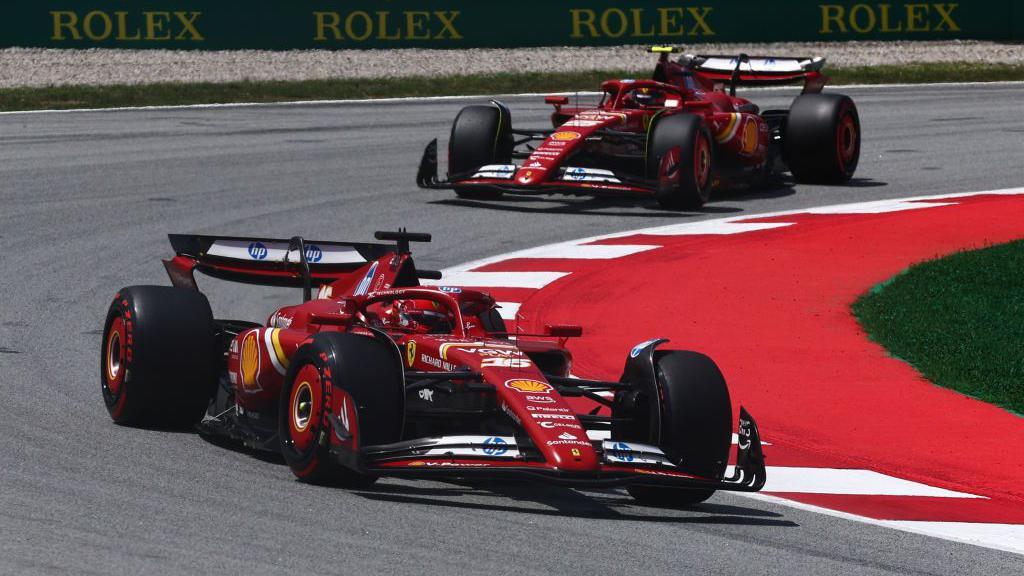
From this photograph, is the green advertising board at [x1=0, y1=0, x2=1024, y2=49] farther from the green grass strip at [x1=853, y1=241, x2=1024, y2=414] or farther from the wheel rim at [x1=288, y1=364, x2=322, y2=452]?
the wheel rim at [x1=288, y1=364, x2=322, y2=452]

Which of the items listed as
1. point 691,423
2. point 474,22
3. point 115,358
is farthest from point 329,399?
point 474,22

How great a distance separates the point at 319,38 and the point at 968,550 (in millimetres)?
24321

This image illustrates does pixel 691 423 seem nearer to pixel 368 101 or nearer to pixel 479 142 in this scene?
pixel 479 142

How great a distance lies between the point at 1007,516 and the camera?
755cm

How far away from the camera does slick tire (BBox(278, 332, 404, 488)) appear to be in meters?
7.11

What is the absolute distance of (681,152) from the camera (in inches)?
654

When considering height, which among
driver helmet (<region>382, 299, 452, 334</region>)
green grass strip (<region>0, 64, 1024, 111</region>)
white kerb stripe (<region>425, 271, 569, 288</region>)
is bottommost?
white kerb stripe (<region>425, 271, 569, 288</region>)

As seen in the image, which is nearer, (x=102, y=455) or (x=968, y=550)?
(x=968, y=550)

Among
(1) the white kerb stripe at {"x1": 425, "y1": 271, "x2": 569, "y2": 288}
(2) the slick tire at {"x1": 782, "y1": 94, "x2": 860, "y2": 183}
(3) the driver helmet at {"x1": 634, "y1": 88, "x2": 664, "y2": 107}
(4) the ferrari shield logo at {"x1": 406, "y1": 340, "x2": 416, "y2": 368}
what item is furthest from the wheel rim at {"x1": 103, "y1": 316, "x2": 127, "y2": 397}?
(2) the slick tire at {"x1": 782, "y1": 94, "x2": 860, "y2": 183}

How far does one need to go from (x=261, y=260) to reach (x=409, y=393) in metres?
2.10

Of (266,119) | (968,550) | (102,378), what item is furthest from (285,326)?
(266,119)

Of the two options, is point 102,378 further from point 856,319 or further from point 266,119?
point 266,119

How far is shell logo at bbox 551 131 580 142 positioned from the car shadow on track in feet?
30.9

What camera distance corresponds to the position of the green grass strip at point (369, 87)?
86.2 feet
